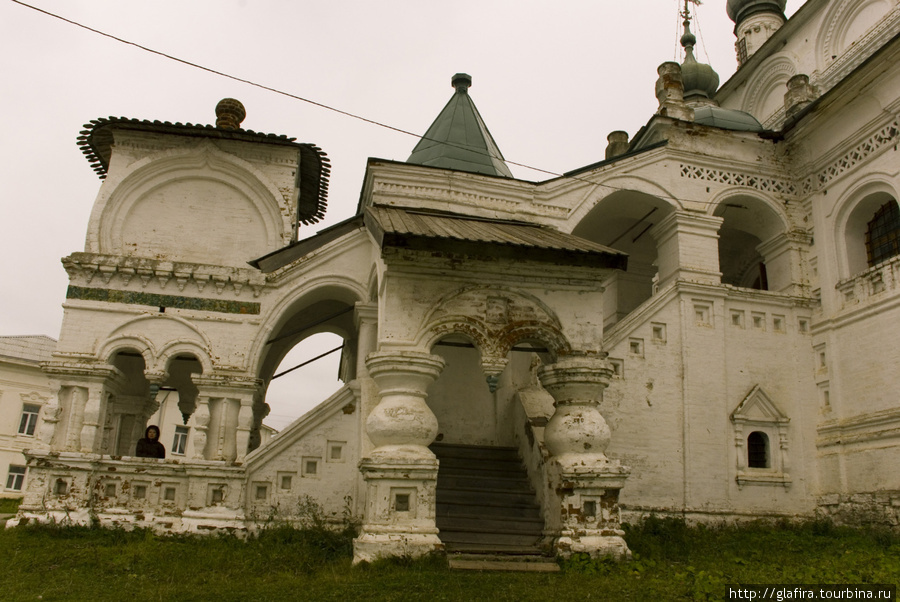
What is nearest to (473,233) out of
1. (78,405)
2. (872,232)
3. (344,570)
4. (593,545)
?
(593,545)

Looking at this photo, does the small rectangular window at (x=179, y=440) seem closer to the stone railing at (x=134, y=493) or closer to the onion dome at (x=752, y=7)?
the stone railing at (x=134, y=493)

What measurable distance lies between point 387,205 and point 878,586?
24.8 feet

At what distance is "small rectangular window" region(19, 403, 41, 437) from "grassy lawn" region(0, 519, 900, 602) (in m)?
19.4

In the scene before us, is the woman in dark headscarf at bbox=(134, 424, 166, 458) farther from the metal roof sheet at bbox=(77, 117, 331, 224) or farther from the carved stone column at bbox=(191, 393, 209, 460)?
the metal roof sheet at bbox=(77, 117, 331, 224)

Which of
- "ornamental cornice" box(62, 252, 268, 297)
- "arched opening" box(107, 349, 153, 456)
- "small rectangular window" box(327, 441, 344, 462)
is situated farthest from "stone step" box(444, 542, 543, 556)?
"arched opening" box(107, 349, 153, 456)

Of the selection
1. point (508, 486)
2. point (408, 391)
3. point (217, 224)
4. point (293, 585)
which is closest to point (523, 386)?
point (508, 486)

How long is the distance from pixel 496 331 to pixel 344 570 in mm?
2913

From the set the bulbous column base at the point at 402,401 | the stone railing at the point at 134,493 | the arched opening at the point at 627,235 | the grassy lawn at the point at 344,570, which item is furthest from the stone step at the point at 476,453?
the arched opening at the point at 627,235

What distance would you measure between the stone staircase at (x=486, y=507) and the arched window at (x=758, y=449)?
386cm

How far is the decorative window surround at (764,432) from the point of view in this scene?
455 inches

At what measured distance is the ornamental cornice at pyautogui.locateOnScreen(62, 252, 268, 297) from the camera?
10.6 metres

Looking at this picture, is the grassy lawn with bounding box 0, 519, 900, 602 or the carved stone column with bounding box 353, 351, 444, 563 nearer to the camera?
the grassy lawn with bounding box 0, 519, 900, 602

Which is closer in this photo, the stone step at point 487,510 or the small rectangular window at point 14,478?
the stone step at point 487,510

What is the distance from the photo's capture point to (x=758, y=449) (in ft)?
39.2
